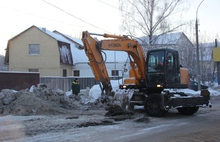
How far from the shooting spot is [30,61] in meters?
37.4

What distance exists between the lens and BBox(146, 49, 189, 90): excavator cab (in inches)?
543

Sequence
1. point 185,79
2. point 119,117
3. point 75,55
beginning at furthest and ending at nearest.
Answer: point 75,55 → point 185,79 → point 119,117

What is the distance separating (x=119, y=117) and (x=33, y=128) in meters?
3.86

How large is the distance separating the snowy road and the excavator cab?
1803 mm

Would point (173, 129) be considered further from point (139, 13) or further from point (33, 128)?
point (139, 13)

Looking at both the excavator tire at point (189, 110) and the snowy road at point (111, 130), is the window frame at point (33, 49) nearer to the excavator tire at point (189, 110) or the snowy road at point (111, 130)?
the snowy road at point (111, 130)

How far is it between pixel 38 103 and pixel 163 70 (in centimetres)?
621

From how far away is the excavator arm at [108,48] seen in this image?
44.1 ft

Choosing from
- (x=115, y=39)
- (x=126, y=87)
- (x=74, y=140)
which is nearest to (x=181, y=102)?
(x=126, y=87)

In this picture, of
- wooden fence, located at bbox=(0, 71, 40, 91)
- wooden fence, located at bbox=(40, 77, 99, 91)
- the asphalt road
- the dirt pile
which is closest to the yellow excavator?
the asphalt road

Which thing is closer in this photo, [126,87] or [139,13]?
[126,87]

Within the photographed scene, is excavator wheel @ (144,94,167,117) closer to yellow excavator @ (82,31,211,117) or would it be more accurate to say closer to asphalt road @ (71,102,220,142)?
yellow excavator @ (82,31,211,117)

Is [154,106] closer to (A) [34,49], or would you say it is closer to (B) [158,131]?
(B) [158,131]

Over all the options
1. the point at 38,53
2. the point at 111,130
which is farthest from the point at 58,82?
the point at 111,130
